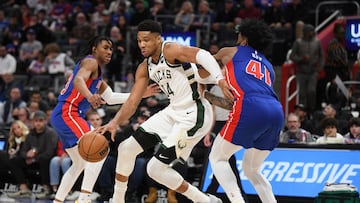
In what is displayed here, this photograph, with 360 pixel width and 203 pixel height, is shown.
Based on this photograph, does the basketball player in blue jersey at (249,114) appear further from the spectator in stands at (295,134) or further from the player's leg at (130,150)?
the spectator in stands at (295,134)

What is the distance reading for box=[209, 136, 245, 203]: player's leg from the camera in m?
7.92

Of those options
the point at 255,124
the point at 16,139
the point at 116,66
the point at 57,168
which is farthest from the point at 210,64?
the point at 116,66

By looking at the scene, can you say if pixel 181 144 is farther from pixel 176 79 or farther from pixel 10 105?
pixel 10 105

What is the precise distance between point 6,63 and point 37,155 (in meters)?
5.06

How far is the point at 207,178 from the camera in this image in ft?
37.2

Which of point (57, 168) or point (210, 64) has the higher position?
point (210, 64)

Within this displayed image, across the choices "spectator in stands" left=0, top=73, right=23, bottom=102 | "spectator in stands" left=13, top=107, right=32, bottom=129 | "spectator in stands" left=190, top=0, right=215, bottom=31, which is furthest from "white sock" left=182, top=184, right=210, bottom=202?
"spectator in stands" left=0, top=73, right=23, bottom=102

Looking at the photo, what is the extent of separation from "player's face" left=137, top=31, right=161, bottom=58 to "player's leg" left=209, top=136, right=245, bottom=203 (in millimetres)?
1139

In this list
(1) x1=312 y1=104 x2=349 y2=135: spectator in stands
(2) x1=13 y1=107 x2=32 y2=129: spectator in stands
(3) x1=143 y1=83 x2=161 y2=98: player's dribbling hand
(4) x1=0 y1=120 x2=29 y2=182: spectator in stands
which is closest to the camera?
(3) x1=143 y1=83 x2=161 y2=98: player's dribbling hand

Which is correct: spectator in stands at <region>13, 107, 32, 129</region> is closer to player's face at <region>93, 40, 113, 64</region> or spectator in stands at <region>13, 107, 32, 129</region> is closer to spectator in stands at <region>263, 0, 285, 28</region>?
player's face at <region>93, 40, 113, 64</region>

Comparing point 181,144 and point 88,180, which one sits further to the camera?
point 88,180

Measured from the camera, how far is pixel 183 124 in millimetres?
8227

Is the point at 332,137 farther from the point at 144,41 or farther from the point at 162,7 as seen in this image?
the point at 162,7

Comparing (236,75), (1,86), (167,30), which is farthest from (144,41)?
(1,86)
